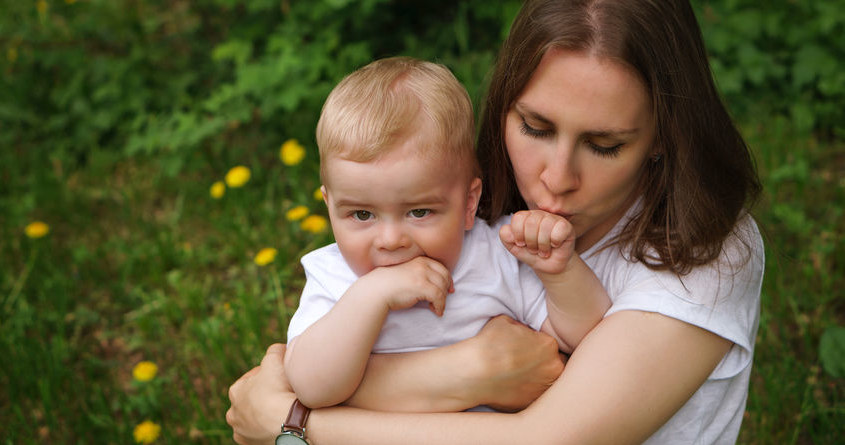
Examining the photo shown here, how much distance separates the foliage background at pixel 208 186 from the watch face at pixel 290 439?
74 cm

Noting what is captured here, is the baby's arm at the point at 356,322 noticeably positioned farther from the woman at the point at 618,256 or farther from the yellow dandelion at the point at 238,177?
the yellow dandelion at the point at 238,177

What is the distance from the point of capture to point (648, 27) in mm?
1412

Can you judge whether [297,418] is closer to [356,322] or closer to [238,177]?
[356,322]

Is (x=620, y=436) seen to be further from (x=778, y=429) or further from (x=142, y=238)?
(x=142, y=238)

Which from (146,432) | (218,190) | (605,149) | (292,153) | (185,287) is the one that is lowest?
(146,432)

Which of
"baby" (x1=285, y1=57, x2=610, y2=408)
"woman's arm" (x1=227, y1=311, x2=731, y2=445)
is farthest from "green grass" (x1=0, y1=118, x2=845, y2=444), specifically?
"baby" (x1=285, y1=57, x2=610, y2=408)

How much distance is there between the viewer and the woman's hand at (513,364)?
1510 millimetres

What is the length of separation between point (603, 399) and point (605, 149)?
0.47 metres

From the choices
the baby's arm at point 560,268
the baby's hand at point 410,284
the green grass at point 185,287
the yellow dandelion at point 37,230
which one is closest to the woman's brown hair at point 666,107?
the baby's arm at point 560,268

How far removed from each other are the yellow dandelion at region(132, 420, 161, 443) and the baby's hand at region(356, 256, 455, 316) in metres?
1.09

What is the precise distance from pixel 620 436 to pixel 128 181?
9.16 ft

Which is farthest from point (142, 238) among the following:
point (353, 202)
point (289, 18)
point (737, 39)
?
point (737, 39)

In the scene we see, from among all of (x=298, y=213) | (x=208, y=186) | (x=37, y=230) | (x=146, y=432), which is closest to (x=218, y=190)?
(x=208, y=186)

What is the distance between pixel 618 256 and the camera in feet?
5.26
